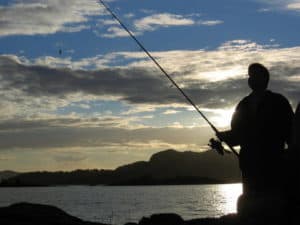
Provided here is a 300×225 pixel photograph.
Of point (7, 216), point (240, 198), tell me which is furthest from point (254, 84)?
point (7, 216)

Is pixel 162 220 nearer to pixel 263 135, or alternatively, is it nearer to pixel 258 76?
pixel 263 135

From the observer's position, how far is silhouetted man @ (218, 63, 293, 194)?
301 inches

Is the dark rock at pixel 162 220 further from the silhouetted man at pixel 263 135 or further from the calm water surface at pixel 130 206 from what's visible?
the calm water surface at pixel 130 206

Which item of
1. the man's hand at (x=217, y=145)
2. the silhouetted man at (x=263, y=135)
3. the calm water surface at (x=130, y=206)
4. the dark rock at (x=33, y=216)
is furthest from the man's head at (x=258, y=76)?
the calm water surface at (x=130, y=206)

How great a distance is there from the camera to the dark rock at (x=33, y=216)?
1098cm

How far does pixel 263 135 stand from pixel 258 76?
733 millimetres

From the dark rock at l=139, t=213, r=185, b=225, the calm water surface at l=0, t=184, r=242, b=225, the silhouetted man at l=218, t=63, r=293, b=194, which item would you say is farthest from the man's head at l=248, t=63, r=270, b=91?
the calm water surface at l=0, t=184, r=242, b=225

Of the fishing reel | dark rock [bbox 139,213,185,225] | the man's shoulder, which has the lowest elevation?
dark rock [bbox 139,213,185,225]

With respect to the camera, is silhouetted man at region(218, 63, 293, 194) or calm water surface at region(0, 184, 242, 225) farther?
calm water surface at region(0, 184, 242, 225)

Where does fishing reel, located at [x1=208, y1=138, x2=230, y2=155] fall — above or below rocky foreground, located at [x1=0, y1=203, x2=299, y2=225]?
above

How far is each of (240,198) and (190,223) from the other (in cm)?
333

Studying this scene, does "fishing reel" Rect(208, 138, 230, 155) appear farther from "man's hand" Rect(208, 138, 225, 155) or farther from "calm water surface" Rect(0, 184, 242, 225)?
"calm water surface" Rect(0, 184, 242, 225)

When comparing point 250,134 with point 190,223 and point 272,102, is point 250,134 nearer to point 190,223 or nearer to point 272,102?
point 272,102

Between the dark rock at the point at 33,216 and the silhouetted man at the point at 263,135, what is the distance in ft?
14.4
